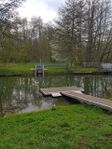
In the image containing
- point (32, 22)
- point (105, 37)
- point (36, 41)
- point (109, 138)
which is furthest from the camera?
point (32, 22)

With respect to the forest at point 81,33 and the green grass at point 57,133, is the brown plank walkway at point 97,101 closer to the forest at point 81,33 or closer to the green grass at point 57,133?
the green grass at point 57,133

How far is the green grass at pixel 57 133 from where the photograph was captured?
4.55 metres

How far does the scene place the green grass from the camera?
4.55 metres

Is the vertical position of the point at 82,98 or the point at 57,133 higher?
the point at 57,133

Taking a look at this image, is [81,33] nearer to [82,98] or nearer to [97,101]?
[82,98]

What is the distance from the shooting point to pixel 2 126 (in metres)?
Answer: 6.29

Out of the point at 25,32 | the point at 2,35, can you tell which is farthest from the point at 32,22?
the point at 2,35

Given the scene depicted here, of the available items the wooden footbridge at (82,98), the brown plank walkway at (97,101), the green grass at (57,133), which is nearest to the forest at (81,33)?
the wooden footbridge at (82,98)

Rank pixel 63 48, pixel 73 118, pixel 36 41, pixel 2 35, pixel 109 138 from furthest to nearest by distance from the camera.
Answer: pixel 36 41 → pixel 63 48 → pixel 2 35 → pixel 73 118 → pixel 109 138

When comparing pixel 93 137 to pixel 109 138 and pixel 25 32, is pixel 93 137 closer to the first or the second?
pixel 109 138

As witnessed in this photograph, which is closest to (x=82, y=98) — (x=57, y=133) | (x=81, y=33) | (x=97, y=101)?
(x=97, y=101)

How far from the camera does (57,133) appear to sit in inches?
210

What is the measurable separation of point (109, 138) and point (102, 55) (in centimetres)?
3230

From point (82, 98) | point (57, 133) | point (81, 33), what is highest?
point (81, 33)
